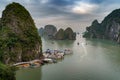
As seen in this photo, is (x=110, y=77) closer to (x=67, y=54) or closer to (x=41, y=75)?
(x=41, y=75)

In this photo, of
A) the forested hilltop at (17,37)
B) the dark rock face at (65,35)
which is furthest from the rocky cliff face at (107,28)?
the forested hilltop at (17,37)

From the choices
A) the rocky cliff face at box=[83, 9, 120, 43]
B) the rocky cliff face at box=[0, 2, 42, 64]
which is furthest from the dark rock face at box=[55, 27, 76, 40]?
the rocky cliff face at box=[0, 2, 42, 64]

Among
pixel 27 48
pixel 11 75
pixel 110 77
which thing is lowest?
pixel 110 77

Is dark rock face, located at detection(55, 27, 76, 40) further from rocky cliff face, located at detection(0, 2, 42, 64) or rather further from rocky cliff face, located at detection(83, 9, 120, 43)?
rocky cliff face, located at detection(0, 2, 42, 64)

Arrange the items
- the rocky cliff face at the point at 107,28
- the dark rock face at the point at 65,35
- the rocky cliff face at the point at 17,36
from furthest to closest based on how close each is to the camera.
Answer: the rocky cliff face at the point at 107,28 → the dark rock face at the point at 65,35 → the rocky cliff face at the point at 17,36

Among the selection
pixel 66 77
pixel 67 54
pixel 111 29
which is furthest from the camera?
pixel 111 29

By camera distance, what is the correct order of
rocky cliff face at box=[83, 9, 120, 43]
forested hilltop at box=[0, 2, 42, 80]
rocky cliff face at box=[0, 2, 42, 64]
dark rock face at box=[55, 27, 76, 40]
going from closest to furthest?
forested hilltop at box=[0, 2, 42, 80], rocky cliff face at box=[0, 2, 42, 64], dark rock face at box=[55, 27, 76, 40], rocky cliff face at box=[83, 9, 120, 43]

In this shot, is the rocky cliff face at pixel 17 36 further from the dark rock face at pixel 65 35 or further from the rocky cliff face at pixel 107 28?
the rocky cliff face at pixel 107 28

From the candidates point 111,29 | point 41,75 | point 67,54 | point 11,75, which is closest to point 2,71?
point 11,75
